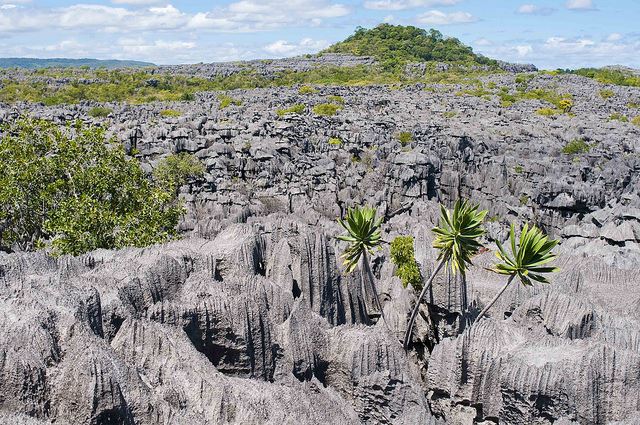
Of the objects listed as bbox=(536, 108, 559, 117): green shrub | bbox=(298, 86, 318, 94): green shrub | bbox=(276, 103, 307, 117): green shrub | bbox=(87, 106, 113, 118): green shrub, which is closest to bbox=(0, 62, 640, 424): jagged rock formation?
bbox=(276, 103, 307, 117): green shrub

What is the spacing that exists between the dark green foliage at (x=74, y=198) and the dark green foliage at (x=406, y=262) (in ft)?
29.4

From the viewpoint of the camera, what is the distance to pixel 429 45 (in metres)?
147

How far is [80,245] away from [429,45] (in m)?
133

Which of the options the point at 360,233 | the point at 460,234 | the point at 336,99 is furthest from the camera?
the point at 336,99

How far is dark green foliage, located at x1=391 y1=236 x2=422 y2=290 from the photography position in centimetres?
2180

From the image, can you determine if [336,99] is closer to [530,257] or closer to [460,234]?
[460,234]

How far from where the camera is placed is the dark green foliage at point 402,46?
138 metres

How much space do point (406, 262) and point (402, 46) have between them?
12920 centimetres

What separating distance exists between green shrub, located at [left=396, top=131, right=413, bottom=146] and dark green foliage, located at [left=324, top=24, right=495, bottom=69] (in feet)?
209

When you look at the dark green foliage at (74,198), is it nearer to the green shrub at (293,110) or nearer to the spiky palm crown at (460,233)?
the spiky palm crown at (460,233)

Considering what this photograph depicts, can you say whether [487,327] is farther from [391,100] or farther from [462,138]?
[391,100]

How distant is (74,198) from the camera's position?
25719mm

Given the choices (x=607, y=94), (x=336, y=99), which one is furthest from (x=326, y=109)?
(x=607, y=94)

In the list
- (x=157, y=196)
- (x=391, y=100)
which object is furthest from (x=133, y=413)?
(x=391, y=100)
